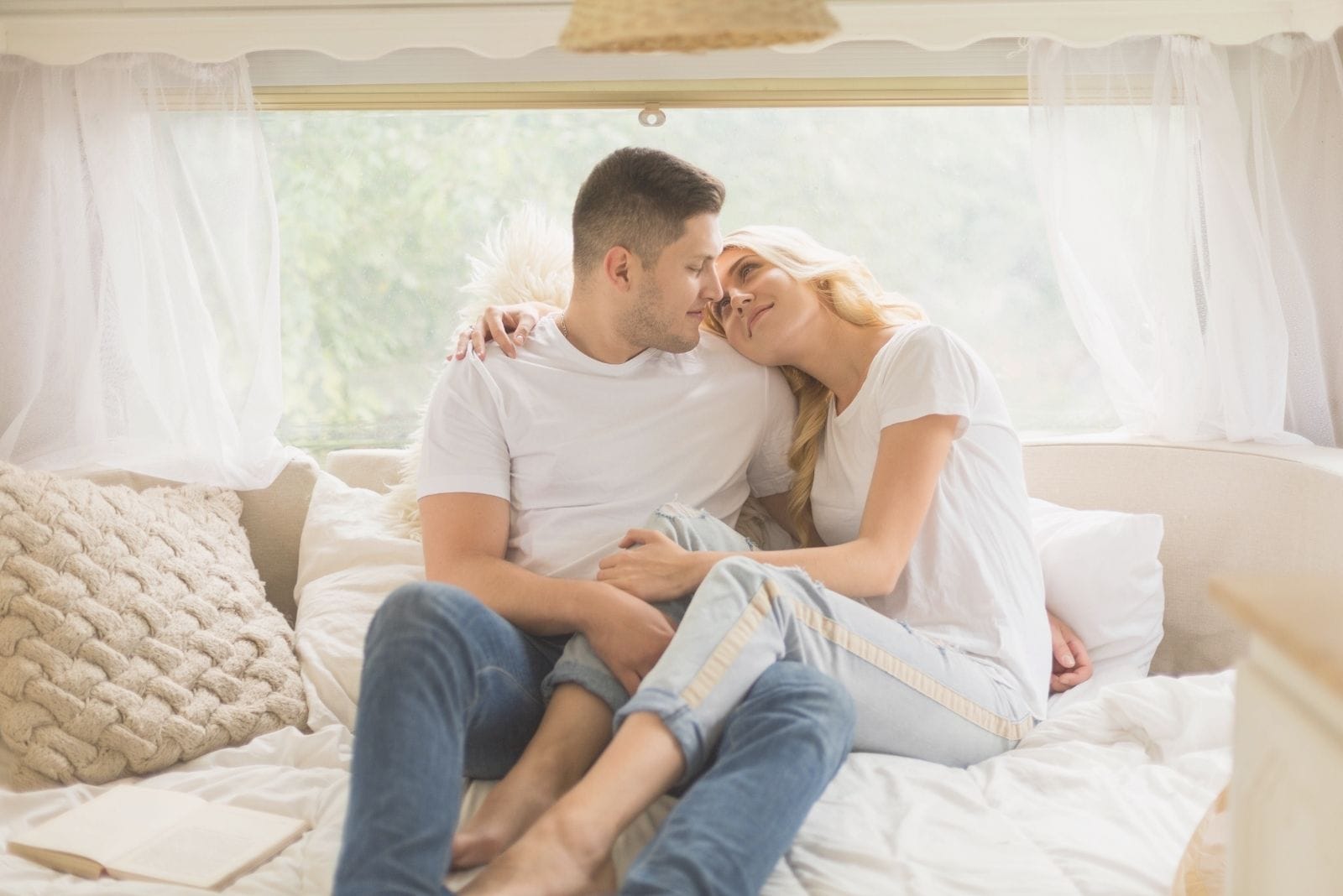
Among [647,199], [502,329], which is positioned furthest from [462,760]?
[647,199]

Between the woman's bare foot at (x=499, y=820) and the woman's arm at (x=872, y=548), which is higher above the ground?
the woman's arm at (x=872, y=548)

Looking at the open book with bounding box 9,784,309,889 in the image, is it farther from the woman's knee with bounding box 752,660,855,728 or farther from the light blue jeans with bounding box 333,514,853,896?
the woman's knee with bounding box 752,660,855,728

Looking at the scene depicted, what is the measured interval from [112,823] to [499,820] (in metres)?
0.58

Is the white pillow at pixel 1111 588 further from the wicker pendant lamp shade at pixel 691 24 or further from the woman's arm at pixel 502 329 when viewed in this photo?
the wicker pendant lamp shade at pixel 691 24

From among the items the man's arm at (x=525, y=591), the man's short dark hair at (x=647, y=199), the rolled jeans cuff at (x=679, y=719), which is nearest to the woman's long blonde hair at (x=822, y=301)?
the man's short dark hair at (x=647, y=199)

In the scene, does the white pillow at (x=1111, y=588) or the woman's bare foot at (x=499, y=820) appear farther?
the white pillow at (x=1111, y=588)

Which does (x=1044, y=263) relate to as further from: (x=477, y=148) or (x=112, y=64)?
(x=112, y=64)

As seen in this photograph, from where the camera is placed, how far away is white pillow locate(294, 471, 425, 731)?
206cm

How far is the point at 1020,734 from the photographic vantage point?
72.3 inches

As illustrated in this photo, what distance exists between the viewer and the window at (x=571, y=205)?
2764 millimetres

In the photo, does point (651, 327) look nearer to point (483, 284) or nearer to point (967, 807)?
point (483, 284)

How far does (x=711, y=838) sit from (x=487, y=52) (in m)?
1.78

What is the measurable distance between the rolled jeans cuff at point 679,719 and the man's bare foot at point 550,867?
15 centimetres

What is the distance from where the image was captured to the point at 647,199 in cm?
204
